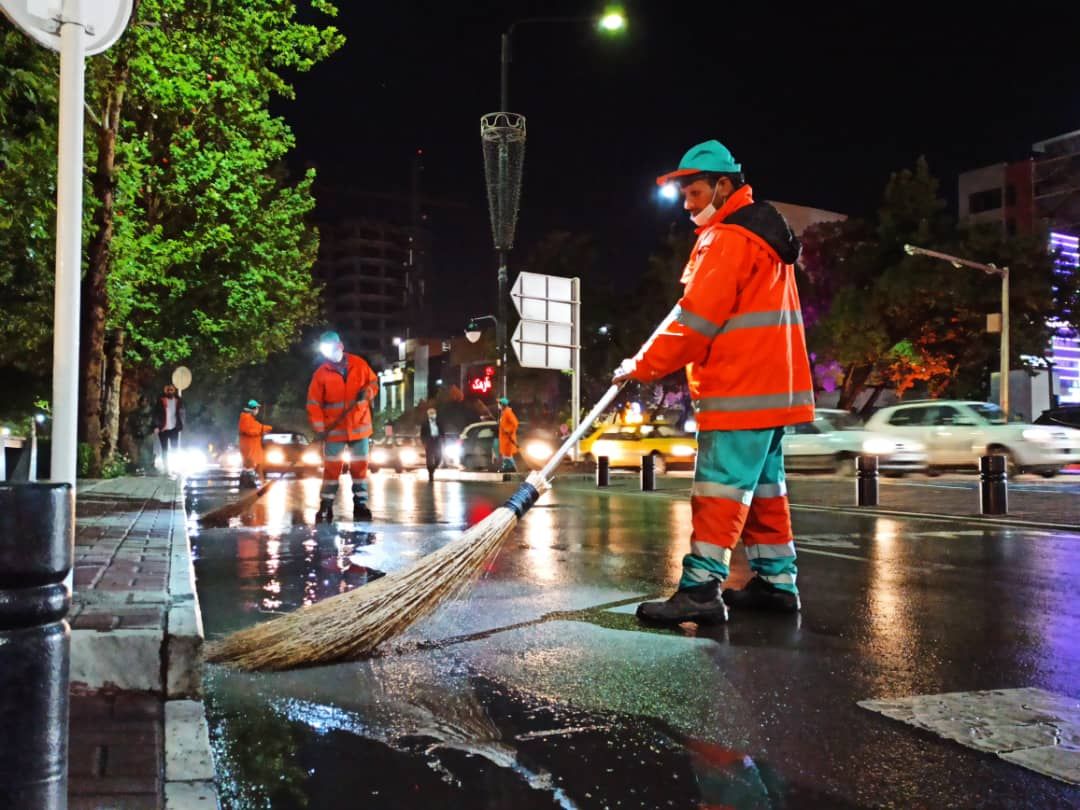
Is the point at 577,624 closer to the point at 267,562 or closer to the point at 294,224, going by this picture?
the point at 267,562

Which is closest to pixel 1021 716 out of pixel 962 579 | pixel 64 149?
pixel 962 579

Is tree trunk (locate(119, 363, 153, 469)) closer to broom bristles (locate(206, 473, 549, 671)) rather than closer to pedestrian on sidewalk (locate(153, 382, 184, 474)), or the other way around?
pedestrian on sidewalk (locate(153, 382, 184, 474))

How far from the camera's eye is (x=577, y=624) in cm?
476

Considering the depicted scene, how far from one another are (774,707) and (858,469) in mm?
10274

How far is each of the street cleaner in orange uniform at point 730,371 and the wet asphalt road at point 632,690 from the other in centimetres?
35

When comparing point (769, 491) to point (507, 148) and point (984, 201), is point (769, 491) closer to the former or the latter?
point (507, 148)

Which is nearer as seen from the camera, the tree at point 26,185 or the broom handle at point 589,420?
the broom handle at point 589,420

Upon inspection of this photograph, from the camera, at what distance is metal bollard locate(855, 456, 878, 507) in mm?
12983

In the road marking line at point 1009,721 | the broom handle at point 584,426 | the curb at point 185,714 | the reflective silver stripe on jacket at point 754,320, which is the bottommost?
the road marking line at point 1009,721

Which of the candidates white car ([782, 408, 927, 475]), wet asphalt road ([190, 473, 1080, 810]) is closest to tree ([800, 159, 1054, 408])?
white car ([782, 408, 927, 475])

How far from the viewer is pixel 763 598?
504 centimetres

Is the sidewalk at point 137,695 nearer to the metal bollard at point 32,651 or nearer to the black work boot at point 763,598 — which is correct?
the metal bollard at point 32,651

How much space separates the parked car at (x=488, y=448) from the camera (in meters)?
27.5

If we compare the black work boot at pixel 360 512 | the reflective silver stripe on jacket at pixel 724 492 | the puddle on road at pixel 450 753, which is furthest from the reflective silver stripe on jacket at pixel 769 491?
the black work boot at pixel 360 512
